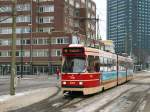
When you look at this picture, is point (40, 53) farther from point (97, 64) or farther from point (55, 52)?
point (97, 64)

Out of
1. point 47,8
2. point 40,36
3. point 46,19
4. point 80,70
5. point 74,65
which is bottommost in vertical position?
point 80,70

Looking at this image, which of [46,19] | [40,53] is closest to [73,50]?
[40,53]

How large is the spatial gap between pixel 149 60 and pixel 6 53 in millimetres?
73121

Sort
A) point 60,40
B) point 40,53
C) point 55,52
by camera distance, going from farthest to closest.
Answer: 1. point 40,53
2. point 55,52
3. point 60,40

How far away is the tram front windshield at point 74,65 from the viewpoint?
26.7m

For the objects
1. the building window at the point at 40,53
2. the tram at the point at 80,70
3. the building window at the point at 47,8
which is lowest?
the tram at the point at 80,70

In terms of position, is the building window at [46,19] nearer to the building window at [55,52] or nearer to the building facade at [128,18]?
the building window at [55,52]

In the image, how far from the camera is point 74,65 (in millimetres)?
26781

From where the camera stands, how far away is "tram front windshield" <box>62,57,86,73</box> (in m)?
26.7

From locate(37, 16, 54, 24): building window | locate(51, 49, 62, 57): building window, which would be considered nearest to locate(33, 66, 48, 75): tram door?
locate(51, 49, 62, 57): building window

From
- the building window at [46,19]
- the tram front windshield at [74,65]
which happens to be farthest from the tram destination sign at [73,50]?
the building window at [46,19]

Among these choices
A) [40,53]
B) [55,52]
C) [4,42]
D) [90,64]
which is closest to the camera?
[90,64]

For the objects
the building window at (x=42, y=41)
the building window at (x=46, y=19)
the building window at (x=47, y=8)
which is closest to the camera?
the building window at (x=42, y=41)

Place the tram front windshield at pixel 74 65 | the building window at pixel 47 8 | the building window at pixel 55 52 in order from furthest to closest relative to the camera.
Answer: the building window at pixel 47 8, the building window at pixel 55 52, the tram front windshield at pixel 74 65
